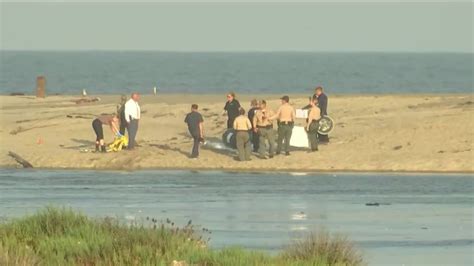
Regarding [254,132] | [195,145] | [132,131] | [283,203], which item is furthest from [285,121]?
[283,203]

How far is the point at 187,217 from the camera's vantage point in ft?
83.6

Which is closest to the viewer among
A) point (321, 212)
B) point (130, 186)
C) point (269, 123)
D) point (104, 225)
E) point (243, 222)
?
point (104, 225)

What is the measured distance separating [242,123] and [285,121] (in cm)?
132

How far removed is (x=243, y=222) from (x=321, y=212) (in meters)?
2.27

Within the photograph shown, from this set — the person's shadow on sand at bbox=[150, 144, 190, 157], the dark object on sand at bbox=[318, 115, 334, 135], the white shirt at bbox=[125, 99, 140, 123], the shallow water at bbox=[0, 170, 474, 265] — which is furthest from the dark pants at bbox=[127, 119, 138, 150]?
the dark object on sand at bbox=[318, 115, 334, 135]

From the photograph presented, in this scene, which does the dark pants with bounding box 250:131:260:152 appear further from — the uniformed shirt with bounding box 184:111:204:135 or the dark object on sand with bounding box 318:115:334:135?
the dark object on sand with bounding box 318:115:334:135

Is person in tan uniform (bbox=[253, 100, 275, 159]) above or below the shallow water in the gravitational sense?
above

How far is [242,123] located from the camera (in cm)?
3472

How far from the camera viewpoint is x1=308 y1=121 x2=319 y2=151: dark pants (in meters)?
36.1

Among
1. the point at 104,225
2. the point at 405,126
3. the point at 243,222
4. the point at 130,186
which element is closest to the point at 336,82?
the point at 405,126

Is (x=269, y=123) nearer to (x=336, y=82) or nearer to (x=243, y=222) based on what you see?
(x=243, y=222)

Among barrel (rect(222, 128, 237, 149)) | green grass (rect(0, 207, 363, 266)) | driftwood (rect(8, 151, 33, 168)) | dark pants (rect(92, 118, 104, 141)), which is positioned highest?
dark pants (rect(92, 118, 104, 141))

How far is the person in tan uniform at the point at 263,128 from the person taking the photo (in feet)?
116

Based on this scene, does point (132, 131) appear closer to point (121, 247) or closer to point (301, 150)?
point (301, 150)
